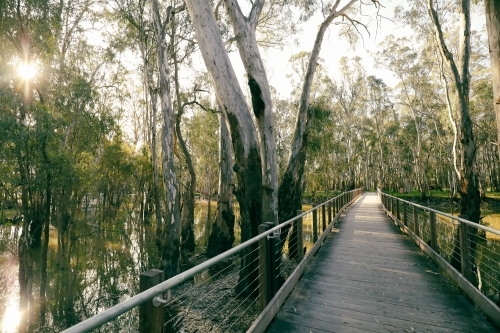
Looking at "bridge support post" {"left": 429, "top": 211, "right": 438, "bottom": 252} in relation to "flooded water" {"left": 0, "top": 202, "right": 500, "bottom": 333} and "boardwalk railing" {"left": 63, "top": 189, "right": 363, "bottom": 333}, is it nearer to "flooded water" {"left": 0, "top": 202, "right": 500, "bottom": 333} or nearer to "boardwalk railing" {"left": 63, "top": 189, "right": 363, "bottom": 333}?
"boardwalk railing" {"left": 63, "top": 189, "right": 363, "bottom": 333}

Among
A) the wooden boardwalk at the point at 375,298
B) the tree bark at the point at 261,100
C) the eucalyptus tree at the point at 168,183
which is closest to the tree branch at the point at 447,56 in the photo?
the wooden boardwalk at the point at 375,298

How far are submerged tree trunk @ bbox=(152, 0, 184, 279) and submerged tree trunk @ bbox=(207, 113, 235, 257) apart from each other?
258 centimetres

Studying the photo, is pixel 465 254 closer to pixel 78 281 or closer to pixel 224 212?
pixel 224 212

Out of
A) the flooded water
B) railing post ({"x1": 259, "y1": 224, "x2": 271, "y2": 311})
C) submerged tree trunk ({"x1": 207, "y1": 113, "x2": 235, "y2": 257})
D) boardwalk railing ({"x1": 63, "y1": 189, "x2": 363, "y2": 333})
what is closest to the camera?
boardwalk railing ({"x1": 63, "y1": 189, "x2": 363, "y2": 333})

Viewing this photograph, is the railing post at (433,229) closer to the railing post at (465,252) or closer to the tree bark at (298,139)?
the railing post at (465,252)

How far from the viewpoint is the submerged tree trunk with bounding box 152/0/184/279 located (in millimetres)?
10438

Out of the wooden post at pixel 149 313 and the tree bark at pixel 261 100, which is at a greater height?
the tree bark at pixel 261 100

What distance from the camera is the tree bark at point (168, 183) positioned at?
10438mm

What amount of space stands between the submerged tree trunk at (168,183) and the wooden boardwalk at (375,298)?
5.82 meters

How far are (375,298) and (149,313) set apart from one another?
3.52 meters

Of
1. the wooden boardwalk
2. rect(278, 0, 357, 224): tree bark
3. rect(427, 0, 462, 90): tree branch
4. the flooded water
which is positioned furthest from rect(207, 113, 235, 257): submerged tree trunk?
rect(427, 0, 462, 90): tree branch

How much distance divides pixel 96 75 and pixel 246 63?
55.5 feet

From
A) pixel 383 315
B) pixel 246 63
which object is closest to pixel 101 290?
pixel 246 63

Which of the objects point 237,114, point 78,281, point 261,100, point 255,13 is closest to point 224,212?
point 78,281
